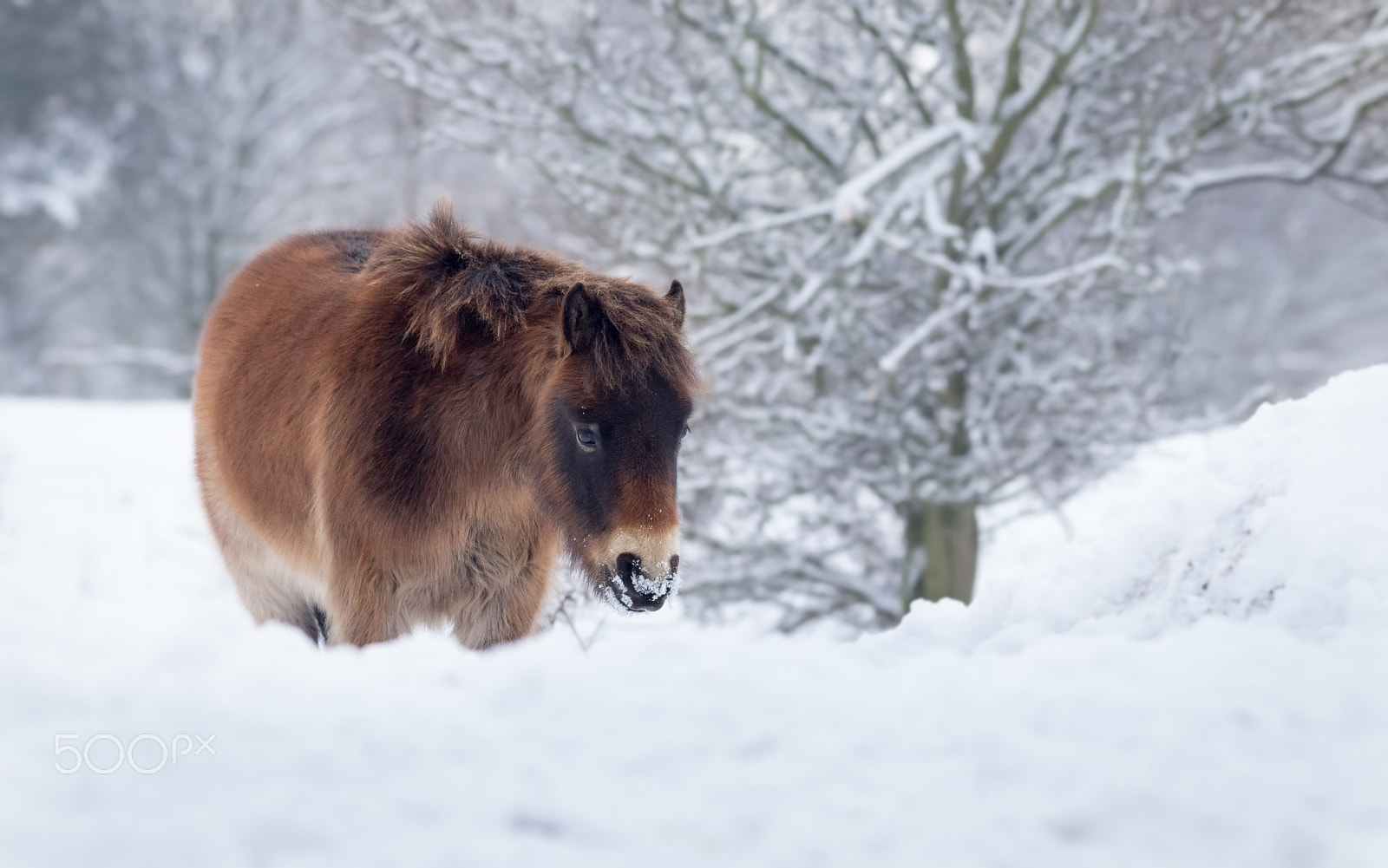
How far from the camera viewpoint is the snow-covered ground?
1.73m

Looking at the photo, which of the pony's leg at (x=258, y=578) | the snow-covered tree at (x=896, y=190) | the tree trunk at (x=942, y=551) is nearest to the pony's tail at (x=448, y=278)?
the pony's leg at (x=258, y=578)

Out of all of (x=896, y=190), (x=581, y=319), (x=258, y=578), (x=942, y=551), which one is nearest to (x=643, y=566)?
(x=581, y=319)

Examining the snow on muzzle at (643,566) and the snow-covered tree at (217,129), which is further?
Result: the snow-covered tree at (217,129)

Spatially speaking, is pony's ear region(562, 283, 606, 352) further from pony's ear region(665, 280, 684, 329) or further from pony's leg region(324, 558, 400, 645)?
pony's leg region(324, 558, 400, 645)

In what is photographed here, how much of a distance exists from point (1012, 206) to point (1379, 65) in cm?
223

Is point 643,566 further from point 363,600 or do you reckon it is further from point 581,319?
point 363,600

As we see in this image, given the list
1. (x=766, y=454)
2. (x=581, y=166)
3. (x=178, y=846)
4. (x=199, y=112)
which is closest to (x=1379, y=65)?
(x=766, y=454)

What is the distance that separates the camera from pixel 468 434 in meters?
3.47

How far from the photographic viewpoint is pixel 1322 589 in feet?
8.10

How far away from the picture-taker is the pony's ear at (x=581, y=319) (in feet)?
10.7

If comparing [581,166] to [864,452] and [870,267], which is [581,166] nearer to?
[870,267]

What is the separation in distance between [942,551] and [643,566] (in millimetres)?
4277

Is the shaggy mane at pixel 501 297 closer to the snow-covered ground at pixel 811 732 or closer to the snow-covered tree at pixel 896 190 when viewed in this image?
the snow-covered ground at pixel 811 732

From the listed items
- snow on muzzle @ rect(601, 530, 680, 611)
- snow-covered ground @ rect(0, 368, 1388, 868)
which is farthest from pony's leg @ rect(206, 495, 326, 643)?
snow on muzzle @ rect(601, 530, 680, 611)
